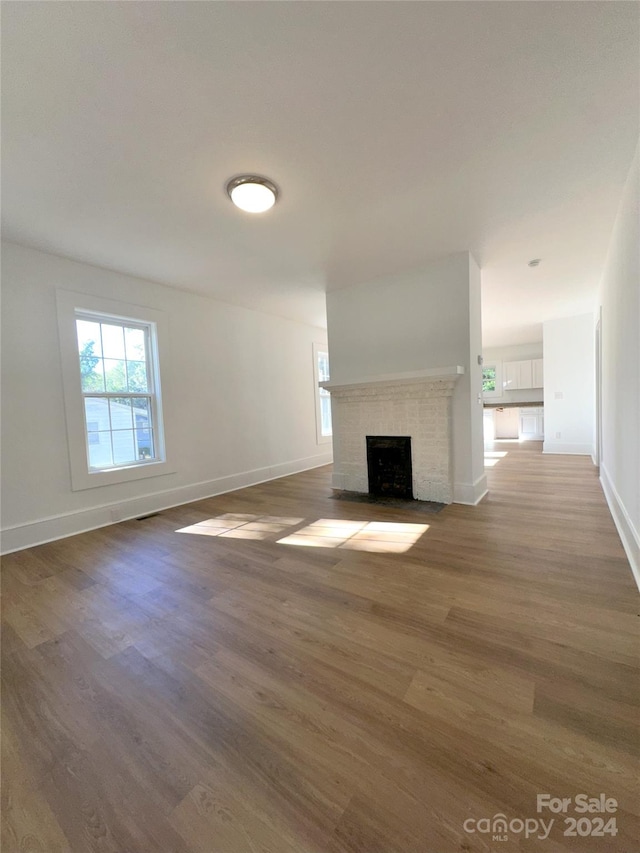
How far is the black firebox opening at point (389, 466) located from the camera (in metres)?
4.05

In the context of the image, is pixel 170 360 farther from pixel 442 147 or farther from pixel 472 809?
pixel 472 809

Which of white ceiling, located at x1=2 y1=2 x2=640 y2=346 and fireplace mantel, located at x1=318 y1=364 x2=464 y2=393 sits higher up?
white ceiling, located at x1=2 y1=2 x2=640 y2=346

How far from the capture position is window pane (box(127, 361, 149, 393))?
152 inches

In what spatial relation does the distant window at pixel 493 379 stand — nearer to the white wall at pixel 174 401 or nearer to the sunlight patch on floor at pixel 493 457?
the sunlight patch on floor at pixel 493 457

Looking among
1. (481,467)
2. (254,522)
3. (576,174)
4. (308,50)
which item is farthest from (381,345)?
(308,50)

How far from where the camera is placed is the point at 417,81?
1.62 metres

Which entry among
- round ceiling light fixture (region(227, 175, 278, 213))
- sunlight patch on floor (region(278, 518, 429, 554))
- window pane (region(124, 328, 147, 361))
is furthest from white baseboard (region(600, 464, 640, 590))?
window pane (region(124, 328, 147, 361))

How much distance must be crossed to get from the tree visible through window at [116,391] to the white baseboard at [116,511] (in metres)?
0.46

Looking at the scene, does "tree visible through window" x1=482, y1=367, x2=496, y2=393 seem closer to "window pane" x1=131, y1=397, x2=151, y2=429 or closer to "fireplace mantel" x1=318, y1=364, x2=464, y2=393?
"fireplace mantel" x1=318, y1=364, x2=464, y2=393

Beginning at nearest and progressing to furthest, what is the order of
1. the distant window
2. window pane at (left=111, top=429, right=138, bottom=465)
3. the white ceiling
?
the white ceiling
window pane at (left=111, top=429, right=138, bottom=465)
the distant window

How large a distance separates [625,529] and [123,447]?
4.72 metres

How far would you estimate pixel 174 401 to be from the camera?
4.19m

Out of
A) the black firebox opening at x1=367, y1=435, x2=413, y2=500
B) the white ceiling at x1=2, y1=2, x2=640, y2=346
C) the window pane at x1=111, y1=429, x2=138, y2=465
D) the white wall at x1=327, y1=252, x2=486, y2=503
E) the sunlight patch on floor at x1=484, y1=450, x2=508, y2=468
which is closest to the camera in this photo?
the white ceiling at x1=2, y1=2, x2=640, y2=346

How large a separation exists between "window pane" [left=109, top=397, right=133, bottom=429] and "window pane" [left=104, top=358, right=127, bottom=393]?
4.9 inches
